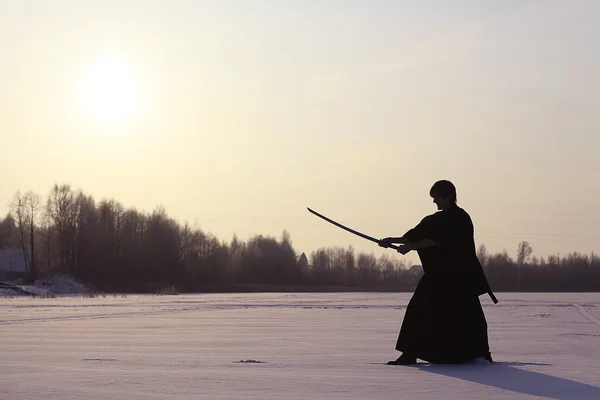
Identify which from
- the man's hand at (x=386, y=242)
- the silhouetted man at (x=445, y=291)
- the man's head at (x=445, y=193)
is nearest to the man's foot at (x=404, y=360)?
the silhouetted man at (x=445, y=291)

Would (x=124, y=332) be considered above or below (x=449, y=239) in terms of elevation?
below

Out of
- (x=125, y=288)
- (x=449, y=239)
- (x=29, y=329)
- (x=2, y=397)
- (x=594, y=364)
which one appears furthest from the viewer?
(x=125, y=288)

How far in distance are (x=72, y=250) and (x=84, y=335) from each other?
72.6 meters

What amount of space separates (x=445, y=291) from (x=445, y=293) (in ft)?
0.06

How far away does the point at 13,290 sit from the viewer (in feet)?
175

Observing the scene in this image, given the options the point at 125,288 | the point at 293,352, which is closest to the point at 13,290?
the point at 125,288

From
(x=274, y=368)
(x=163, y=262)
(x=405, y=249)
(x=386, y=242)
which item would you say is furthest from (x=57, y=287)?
(x=274, y=368)

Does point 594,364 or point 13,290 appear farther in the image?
point 13,290

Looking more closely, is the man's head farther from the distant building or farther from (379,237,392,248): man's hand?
the distant building

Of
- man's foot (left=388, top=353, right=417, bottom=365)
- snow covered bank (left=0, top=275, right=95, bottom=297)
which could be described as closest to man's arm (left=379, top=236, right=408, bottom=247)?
man's foot (left=388, top=353, right=417, bottom=365)

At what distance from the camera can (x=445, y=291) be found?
802cm

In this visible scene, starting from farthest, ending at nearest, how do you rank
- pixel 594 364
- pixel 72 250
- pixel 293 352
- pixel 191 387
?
pixel 72 250
pixel 293 352
pixel 594 364
pixel 191 387

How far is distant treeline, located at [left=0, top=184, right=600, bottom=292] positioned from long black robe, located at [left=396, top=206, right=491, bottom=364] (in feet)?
208

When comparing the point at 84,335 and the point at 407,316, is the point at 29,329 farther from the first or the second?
the point at 407,316
